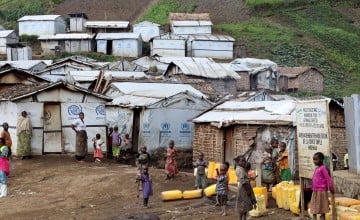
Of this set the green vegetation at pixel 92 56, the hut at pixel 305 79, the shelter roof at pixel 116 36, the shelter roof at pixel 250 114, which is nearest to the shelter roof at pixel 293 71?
the hut at pixel 305 79

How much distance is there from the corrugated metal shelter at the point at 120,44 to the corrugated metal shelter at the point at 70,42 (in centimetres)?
101

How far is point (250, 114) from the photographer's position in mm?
17094

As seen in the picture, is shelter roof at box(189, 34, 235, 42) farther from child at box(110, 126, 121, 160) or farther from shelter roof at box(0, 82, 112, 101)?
child at box(110, 126, 121, 160)

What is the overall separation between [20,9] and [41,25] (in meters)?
16.4

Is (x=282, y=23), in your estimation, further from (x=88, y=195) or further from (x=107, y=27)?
(x=88, y=195)

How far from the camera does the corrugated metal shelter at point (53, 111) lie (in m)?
18.3

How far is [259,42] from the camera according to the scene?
53.7m

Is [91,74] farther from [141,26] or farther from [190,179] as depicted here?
[141,26]

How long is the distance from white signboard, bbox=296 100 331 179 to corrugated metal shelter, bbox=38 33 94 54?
142 ft

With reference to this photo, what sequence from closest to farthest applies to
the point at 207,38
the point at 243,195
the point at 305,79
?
the point at 243,195
the point at 305,79
the point at 207,38

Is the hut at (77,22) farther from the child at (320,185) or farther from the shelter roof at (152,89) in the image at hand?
the child at (320,185)

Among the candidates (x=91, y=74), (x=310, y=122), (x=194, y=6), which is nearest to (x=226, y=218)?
(x=310, y=122)

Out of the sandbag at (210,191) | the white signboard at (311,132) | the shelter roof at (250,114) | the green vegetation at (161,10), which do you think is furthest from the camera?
the green vegetation at (161,10)

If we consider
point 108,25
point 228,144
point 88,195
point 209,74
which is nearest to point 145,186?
point 88,195
